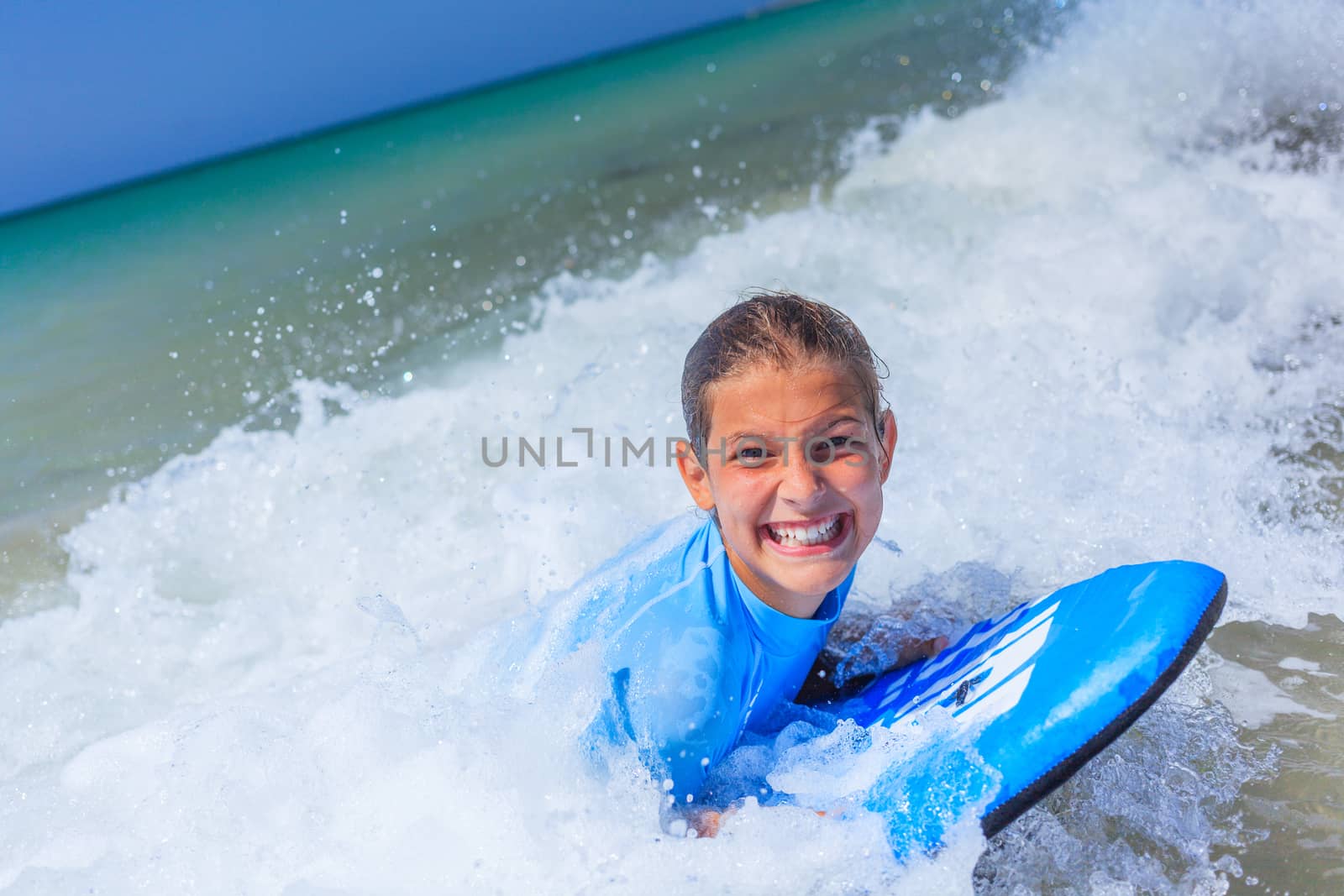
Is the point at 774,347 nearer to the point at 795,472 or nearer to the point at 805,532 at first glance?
the point at 795,472

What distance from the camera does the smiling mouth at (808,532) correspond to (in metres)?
1.86

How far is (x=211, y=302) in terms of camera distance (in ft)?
20.9

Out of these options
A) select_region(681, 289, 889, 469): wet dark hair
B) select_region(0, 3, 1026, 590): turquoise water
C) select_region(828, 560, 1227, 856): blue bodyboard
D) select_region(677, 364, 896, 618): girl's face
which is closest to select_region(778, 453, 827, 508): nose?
select_region(677, 364, 896, 618): girl's face

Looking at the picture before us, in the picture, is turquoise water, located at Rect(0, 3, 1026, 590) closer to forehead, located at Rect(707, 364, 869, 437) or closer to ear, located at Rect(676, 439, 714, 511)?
ear, located at Rect(676, 439, 714, 511)

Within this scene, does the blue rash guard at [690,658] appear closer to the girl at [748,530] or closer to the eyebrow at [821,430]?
the girl at [748,530]

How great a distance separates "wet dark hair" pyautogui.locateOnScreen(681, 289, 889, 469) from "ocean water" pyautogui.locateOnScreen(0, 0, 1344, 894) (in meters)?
0.60

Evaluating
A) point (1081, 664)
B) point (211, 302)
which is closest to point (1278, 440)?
point (1081, 664)

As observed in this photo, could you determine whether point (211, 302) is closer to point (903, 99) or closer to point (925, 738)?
point (903, 99)

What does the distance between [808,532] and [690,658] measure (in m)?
0.29

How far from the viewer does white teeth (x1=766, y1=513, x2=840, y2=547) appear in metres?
1.86

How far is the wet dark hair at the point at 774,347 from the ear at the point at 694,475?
0.03m

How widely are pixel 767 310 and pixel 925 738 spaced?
0.80m

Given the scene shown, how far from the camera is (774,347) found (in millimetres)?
1828

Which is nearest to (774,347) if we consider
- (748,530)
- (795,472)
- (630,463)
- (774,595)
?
(795,472)
